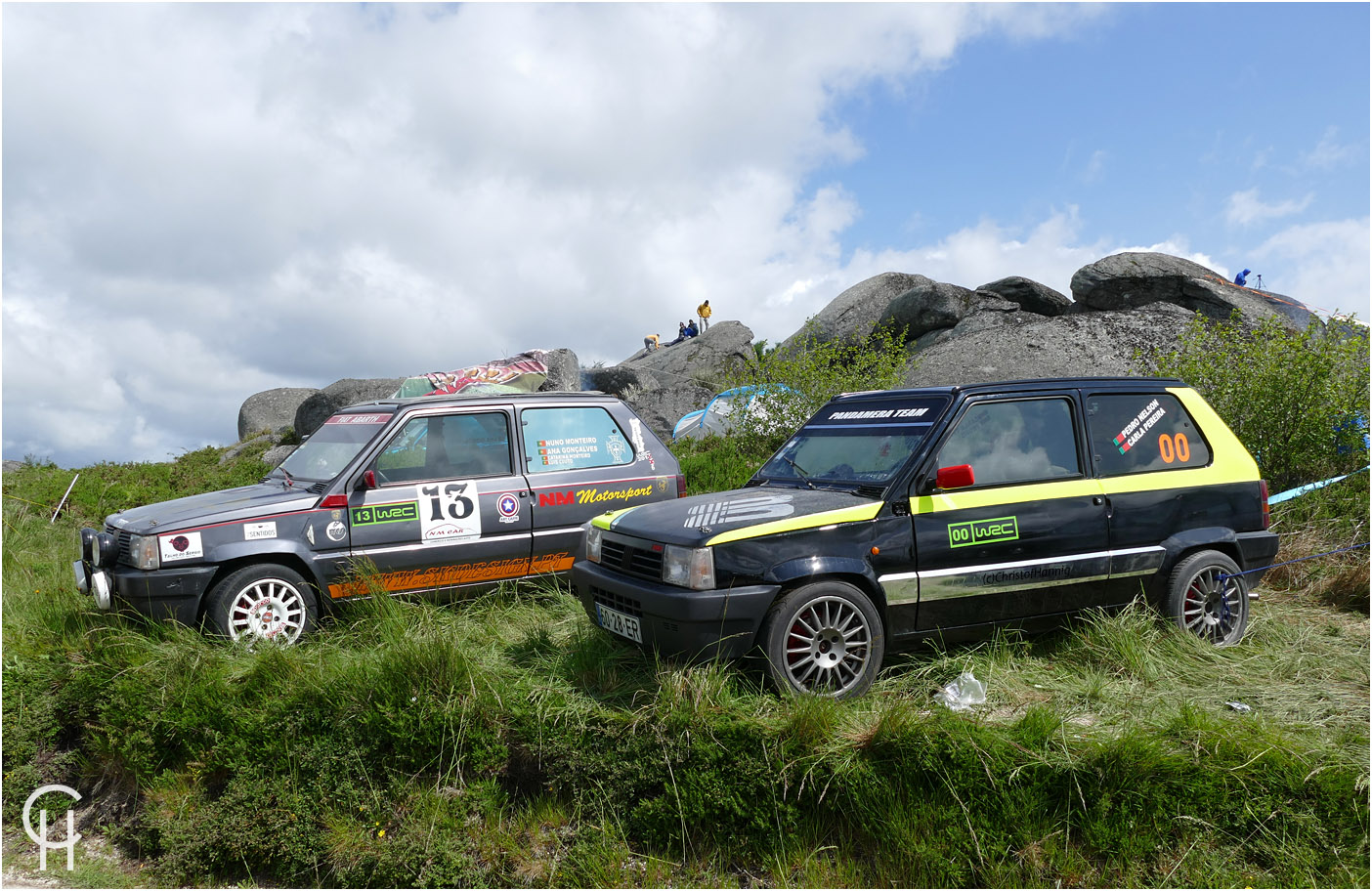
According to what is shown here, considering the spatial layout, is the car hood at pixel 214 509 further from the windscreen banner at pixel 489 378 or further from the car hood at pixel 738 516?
the windscreen banner at pixel 489 378

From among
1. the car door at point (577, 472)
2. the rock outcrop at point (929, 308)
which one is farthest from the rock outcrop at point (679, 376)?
the car door at point (577, 472)

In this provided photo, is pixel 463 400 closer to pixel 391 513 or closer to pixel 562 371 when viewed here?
pixel 391 513

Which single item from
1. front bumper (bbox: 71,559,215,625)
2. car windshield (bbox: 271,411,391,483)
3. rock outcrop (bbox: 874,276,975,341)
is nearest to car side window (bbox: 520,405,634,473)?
car windshield (bbox: 271,411,391,483)

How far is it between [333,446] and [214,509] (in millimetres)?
1062

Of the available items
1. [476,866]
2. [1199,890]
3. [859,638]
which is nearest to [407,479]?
[476,866]

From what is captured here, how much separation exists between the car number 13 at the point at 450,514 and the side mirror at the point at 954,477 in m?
3.51

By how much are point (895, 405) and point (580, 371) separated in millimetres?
15275

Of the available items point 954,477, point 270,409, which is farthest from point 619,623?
point 270,409

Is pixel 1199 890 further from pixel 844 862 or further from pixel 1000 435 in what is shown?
pixel 1000 435

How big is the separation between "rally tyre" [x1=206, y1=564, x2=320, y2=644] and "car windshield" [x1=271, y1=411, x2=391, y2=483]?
2.84 feet

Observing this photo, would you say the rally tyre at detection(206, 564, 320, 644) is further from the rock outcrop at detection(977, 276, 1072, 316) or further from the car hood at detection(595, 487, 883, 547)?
the rock outcrop at detection(977, 276, 1072, 316)

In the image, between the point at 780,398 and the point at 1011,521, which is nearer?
the point at 1011,521

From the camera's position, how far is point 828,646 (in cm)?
475

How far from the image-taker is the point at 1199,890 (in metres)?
3.75
